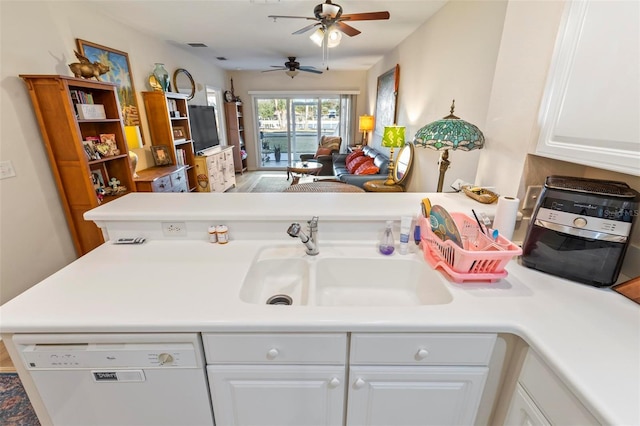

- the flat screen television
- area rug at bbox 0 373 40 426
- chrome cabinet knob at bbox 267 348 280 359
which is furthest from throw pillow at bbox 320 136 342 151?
chrome cabinet knob at bbox 267 348 280 359

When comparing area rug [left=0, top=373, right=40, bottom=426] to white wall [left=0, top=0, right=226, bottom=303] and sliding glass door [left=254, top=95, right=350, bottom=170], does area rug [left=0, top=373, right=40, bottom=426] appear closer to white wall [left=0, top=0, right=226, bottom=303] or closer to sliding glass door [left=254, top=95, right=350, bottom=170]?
white wall [left=0, top=0, right=226, bottom=303]

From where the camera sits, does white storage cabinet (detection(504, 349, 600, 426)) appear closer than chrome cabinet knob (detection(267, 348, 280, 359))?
Yes

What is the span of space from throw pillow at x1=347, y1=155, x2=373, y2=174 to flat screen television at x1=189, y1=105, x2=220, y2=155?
2797mm

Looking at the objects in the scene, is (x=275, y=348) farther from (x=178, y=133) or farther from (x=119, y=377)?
(x=178, y=133)

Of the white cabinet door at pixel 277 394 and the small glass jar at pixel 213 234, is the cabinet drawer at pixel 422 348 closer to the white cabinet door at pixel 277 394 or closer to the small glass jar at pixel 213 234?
the white cabinet door at pixel 277 394

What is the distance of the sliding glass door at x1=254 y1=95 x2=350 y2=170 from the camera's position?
734 cm

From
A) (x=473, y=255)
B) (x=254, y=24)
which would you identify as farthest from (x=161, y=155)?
(x=473, y=255)

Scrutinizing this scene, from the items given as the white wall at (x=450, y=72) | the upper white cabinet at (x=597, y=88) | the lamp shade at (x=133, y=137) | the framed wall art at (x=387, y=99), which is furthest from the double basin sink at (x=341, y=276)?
the framed wall art at (x=387, y=99)

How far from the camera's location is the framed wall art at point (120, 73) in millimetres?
2805

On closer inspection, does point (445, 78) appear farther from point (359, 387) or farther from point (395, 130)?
point (359, 387)

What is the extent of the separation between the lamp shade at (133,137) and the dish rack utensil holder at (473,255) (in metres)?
3.55

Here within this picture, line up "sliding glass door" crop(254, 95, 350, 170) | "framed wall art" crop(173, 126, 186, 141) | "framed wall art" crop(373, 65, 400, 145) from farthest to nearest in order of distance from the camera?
"sliding glass door" crop(254, 95, 350, 170) → "framed wall art" crop(373, 65, 400, 145) → "framed wall art" crop(173, 126, 186, 141)

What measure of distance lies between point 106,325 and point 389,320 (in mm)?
878

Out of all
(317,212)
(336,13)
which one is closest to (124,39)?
(336,13)
